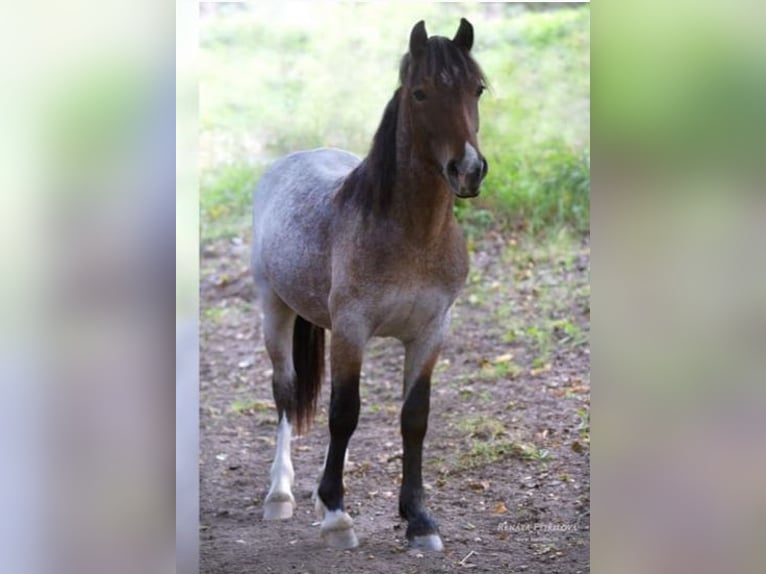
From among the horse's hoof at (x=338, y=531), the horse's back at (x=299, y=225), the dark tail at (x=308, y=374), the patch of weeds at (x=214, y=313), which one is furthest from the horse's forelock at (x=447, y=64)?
the horse's hoof at (x=338, y=531)

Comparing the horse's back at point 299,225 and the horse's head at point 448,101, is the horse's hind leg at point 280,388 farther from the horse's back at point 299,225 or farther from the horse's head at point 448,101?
the horse's head at point 448,101

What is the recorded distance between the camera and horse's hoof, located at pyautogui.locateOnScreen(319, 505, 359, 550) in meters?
3.02

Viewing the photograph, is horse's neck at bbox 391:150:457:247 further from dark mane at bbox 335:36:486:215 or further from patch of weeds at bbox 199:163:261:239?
patch of weeds at bbox 199:163:261:239

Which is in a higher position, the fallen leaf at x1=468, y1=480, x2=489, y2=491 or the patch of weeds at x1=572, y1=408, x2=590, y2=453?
the patch of weeds at x1=572, y1=408, x2=590, y2=453

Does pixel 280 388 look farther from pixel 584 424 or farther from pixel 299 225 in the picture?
pixel 584 424

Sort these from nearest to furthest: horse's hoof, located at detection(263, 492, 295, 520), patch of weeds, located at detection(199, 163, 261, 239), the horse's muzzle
A: 1. the horse's muzzle
2. horse's hoof, located at detection(263, 492, 295, 520)
3. patch of weeds, located at detection(199, 163, 261, 239)

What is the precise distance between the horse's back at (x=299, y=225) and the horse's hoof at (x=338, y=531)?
59cm

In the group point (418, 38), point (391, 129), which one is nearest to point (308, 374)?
point (391, 129)

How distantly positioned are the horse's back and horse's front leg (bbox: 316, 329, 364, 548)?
15 centimetres

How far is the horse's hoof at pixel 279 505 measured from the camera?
3.09 metres

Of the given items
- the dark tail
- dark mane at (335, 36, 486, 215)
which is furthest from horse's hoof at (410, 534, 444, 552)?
dark mane at (335, 36, 486, 215)
